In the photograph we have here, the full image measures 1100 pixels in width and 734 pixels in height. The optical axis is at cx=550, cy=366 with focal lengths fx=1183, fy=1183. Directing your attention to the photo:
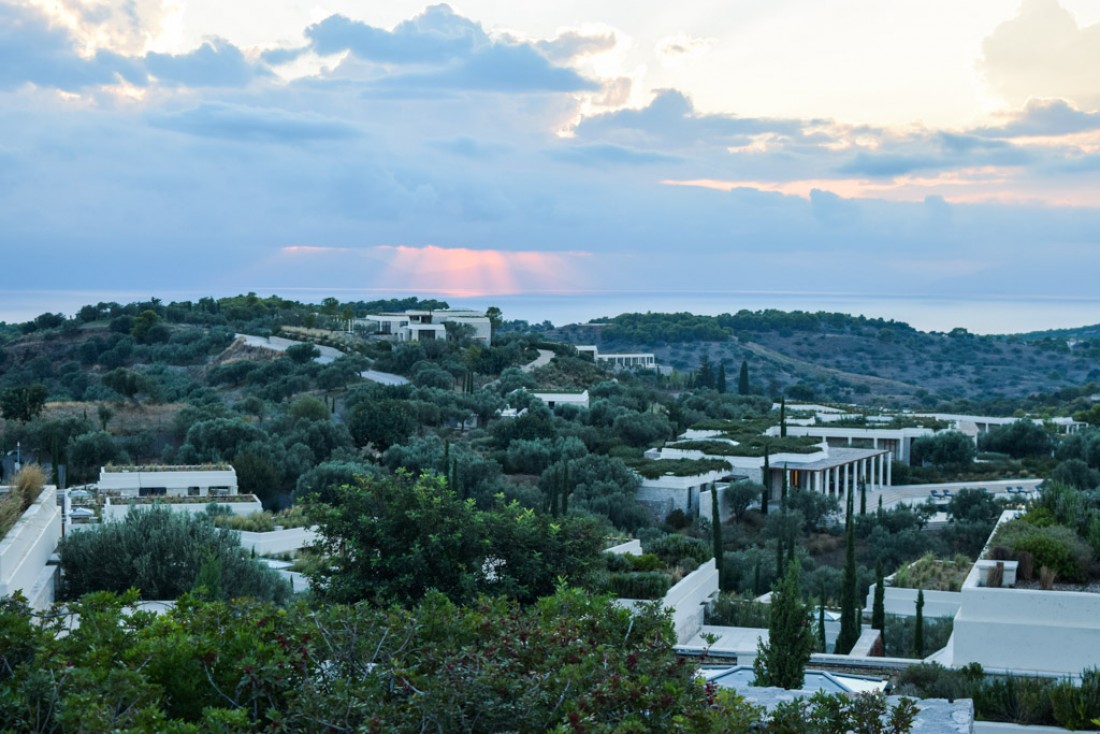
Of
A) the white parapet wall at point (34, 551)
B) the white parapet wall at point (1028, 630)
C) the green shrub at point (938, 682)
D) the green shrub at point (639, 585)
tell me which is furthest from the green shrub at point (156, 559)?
the white parapet wall at point (1028, 630)

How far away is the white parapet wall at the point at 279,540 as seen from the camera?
2138 centimetres

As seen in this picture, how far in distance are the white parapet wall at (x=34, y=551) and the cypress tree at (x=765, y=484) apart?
24.0 meters

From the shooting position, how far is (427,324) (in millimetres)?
71625

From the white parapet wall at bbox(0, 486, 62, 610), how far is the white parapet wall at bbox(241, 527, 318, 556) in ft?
26.4

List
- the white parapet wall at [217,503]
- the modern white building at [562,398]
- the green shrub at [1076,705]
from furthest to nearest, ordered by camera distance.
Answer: the modern white building at [562,398] < the white parapet wall at [217,503] < the green shrub at [1076,705]

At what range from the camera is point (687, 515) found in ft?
108

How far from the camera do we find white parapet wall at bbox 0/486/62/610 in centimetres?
1022

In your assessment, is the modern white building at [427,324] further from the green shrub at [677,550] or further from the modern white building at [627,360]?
the green shrub at [677,550]

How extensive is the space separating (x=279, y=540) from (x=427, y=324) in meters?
50.2

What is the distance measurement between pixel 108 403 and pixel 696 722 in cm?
4403

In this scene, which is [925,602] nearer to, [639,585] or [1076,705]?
[639,585]

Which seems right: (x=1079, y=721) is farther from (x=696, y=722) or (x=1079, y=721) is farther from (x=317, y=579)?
(x=317, y=579)

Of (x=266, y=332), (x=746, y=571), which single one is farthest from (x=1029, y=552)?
(x=266, y=332)

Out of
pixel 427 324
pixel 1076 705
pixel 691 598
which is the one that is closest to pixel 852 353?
pixel 427 324
